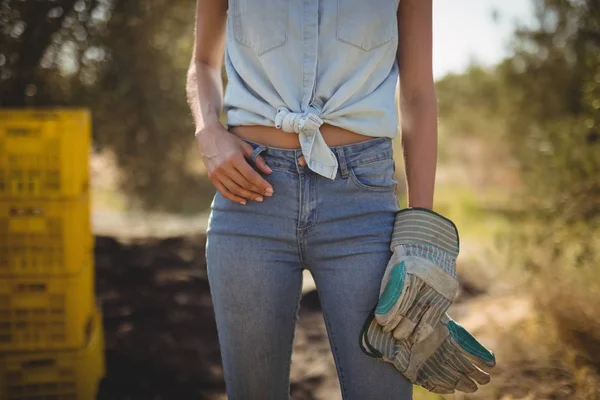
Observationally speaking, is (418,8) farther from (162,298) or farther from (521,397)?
(162,298)

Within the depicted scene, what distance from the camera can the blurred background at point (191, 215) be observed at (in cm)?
399

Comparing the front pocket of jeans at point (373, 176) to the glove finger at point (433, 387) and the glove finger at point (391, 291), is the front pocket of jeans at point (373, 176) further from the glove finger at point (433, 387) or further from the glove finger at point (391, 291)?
the glove finger at point (433, 387)

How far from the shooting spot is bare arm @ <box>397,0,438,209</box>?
1720 millimetres

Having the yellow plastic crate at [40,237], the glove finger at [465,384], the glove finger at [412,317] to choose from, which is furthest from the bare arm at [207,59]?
the yellow plastic crate at [40,237]

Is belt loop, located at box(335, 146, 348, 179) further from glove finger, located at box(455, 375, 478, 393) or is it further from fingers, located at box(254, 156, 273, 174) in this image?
glove finger, located at box(455, 375, 478, 393)

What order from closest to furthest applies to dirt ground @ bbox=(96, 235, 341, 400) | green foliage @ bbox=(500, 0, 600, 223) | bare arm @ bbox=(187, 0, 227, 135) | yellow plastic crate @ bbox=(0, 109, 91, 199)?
bare arm @ bbox=(187, 0, 227, 135) < yellow plastic crate @ bbox=(0, 109, 91, 199) < dirt ground @ bbox=(96, 235, 341, 400) < green foliage @ bbox=(500, 0, 600, 223)

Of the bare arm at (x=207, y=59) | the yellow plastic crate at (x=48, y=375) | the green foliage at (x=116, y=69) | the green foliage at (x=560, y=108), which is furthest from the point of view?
the green foliage at (x=116, y=69)

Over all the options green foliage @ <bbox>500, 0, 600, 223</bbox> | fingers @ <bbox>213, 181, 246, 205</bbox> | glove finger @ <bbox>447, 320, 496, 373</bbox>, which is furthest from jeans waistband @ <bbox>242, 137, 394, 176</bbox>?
green foliage @ <bbox>500, 0, 600, 223</bbox>

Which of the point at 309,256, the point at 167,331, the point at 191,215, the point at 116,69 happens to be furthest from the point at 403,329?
the point at 191,215

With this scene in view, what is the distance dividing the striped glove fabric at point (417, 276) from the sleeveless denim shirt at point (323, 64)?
0.79 feet

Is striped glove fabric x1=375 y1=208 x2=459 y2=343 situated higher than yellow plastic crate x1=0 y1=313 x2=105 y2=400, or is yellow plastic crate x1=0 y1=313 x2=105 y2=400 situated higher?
striped glove fabric x1=375 y1=208 x2=459 y2=343

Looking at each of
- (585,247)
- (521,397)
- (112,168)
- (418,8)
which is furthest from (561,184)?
(112,168)

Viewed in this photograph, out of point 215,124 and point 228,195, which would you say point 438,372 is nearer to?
point 228,195

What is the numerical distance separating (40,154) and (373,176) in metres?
2.27
